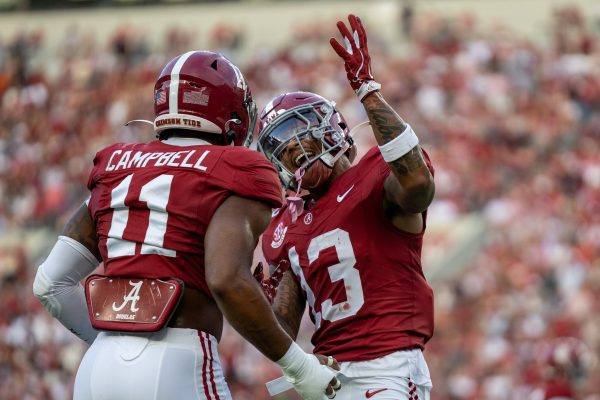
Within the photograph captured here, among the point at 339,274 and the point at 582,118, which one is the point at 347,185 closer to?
the point at 339,274

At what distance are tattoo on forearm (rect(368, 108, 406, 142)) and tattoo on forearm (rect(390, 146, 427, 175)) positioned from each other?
0.31 ft

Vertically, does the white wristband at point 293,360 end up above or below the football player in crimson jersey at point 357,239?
below

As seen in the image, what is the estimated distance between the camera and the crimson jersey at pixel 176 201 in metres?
3.89

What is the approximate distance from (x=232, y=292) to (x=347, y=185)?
1.19 m

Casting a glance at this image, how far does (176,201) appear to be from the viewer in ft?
12.8

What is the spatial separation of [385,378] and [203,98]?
1.39 m

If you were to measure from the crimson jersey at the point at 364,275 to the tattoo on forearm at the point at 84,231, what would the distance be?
3.13ft

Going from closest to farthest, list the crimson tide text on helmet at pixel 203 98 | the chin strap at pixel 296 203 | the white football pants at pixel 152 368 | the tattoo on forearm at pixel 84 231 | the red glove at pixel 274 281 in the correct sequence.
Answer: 1. the white football pants at pixel 152 368
2. the crimson tide text on helmet at pixel 203 98
3. the tattoo on forearm at pixel 84 231
4. the chin strap at pixel 296 203
5. the red glove at pixel 274 281

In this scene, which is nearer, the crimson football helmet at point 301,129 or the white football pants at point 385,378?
the white football pants at point 385,378

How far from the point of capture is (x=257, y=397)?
11625 mm

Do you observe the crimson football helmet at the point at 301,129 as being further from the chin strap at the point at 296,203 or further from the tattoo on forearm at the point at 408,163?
the tattoo on forearm at the point at 408,163

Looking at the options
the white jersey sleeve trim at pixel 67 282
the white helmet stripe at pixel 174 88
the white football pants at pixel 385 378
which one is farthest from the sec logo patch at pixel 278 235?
the white helmet stripe at pixel 174 88

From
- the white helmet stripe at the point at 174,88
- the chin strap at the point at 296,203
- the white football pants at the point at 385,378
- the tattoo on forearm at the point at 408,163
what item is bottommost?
the white football pants at the point at 385,378

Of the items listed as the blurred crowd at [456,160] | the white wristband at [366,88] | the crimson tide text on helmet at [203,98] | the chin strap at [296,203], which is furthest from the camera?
the blurred crowd at [456,160]
